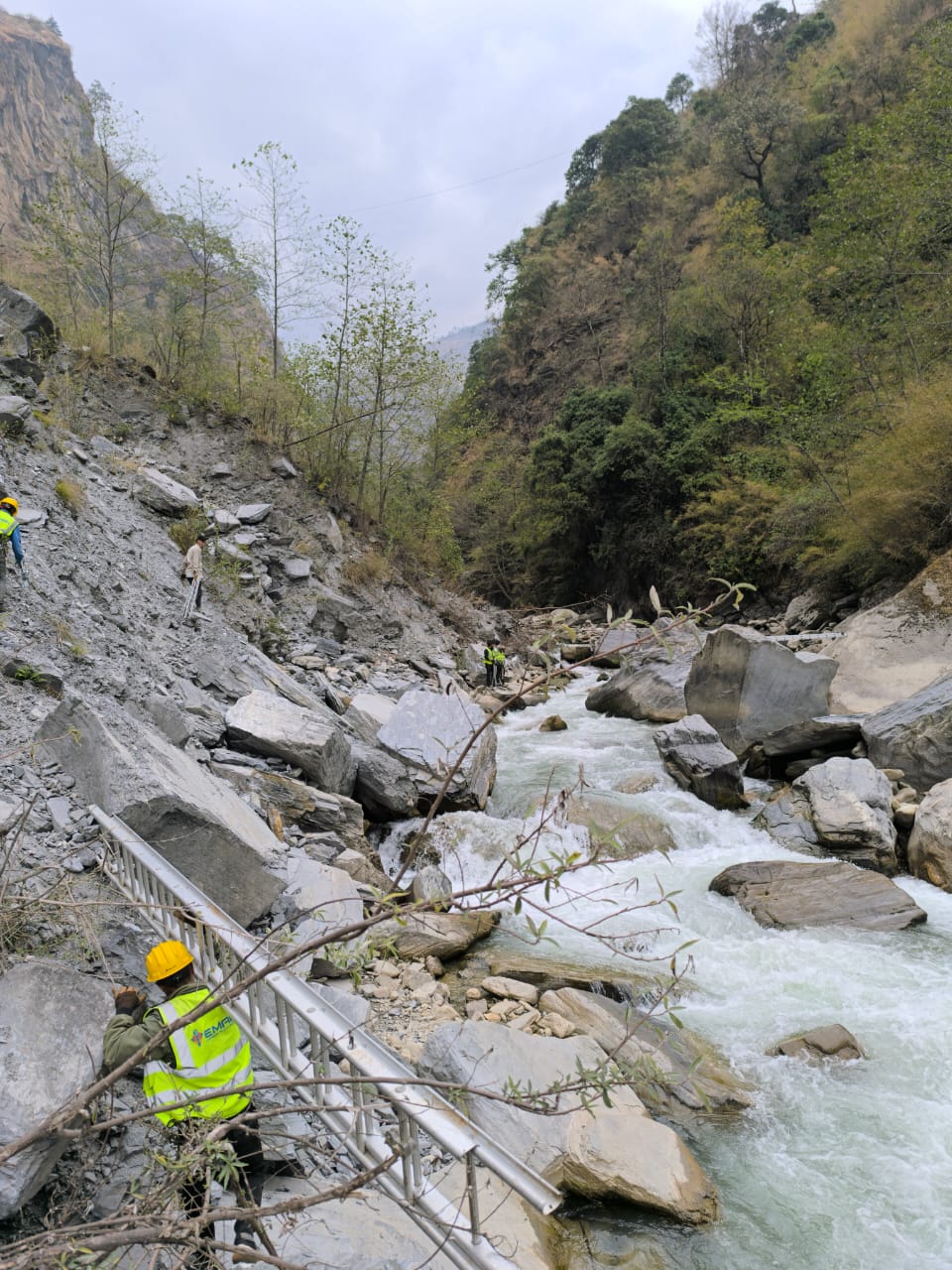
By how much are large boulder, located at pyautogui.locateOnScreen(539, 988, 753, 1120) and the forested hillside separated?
10825 mm

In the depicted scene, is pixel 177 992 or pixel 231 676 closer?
pixel 177 992

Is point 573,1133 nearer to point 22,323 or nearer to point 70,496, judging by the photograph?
point 70,496

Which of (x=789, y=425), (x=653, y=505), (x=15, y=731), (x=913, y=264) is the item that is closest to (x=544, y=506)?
(x=653, y=505)

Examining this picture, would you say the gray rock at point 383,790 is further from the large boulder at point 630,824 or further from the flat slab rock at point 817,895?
the flat slab rock at point 817,895

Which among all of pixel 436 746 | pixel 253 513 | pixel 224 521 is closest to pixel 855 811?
pixel 436 746

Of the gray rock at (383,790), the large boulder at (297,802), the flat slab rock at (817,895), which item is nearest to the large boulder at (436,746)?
the gray rock at (383,790)

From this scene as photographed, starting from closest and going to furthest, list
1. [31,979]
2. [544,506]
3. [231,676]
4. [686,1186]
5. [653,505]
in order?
[31,979], [686,1186], [231,676], [653,505], [544,506]

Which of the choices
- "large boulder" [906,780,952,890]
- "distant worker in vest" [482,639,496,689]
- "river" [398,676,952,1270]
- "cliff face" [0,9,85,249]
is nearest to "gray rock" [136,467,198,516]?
"distant worker in vest" [482,639,496,689]

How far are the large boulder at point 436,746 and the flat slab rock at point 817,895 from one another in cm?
277

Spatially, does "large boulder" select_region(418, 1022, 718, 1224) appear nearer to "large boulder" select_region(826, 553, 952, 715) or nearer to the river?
the river

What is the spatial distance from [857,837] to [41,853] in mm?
6610

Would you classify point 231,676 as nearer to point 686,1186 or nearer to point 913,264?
point 686,1186

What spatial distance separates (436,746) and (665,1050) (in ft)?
13.3

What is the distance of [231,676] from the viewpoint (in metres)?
7.66
